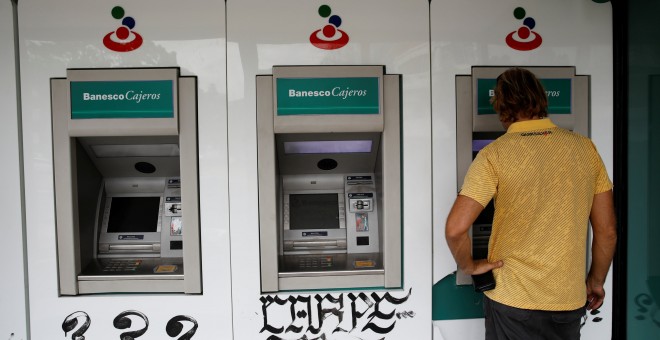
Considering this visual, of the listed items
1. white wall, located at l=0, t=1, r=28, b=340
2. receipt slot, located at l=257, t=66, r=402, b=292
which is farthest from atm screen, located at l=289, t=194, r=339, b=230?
white wall, located at l=0, t=1, r=28, b=340

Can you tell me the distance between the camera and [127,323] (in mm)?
2545

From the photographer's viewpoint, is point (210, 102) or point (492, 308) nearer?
point (492, 308)

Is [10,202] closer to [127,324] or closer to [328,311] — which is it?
[127,324]

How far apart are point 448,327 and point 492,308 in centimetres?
67

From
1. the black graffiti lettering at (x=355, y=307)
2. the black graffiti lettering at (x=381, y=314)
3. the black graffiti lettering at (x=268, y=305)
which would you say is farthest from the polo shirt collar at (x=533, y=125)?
the black graffiti lettering at (x=268, y=305)

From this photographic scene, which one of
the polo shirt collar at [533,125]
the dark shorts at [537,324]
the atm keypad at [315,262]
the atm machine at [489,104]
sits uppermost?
the atm machine at [489,104]

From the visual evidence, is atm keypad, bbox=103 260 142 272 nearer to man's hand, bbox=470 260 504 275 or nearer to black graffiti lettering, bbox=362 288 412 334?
black graffiti lettering, bbox=362 288 412 334

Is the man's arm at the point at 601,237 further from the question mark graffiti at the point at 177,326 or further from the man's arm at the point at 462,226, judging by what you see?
the question mark graffiti at the point at 177,326

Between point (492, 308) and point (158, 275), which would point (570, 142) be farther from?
point (158, 275)

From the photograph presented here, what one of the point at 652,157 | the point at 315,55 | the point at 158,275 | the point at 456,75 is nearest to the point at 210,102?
the point at 315,55

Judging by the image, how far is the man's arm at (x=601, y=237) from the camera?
1.97 metres

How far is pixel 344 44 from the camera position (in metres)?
2.54

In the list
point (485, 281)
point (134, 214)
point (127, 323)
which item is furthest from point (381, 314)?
point (134, 214)

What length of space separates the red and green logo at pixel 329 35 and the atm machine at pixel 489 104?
74 centimetres
